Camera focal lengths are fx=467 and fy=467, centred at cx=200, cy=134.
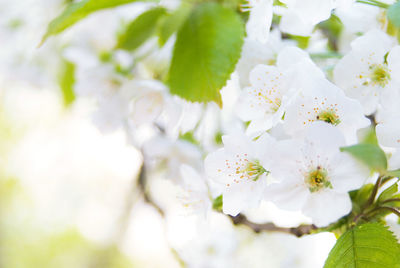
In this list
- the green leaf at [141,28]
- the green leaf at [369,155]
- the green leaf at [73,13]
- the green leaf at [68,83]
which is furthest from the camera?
the green leaf at [68,83]

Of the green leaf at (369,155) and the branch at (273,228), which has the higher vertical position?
the green leaf at (369,155)

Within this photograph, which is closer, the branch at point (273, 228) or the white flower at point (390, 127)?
the white flower at point (390, 127)

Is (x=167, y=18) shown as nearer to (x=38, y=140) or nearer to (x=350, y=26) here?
(x=350, y=26)

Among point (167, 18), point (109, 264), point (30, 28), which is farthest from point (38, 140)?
point (167, 18)

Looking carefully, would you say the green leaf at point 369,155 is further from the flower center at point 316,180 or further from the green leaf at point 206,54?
the green leaf at point 206,54

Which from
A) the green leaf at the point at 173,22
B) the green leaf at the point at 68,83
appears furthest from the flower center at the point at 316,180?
the green leaf at the point at 68,83
